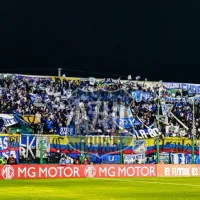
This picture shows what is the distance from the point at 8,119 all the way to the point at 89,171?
620 inches

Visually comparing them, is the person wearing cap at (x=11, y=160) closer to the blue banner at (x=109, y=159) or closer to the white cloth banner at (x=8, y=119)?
the white cloth banner at (x=8, y=119)

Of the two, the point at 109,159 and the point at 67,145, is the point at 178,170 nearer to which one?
the point at 109,159

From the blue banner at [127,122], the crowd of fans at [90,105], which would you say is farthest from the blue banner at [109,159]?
the blue banner at [127,122]

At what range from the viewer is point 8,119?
58062mm

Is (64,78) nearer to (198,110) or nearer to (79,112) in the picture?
(79,112)

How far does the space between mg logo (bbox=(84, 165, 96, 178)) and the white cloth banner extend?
1521cm

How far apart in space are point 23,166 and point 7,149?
38.1 feet

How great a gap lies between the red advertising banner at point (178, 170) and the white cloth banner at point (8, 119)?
16.8m

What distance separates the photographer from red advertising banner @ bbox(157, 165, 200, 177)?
47.8 metres

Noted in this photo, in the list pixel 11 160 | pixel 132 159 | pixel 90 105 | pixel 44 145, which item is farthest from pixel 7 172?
pixel 90 105

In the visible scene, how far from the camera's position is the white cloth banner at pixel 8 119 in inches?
2271

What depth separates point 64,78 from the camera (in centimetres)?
6438

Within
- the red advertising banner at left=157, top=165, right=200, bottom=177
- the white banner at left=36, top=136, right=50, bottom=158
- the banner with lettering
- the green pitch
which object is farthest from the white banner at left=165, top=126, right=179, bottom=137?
the green pitch

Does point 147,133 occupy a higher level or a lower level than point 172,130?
lower
